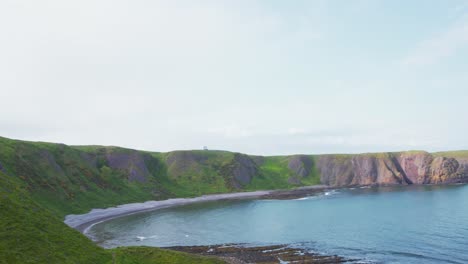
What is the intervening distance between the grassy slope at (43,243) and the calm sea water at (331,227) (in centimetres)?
3371

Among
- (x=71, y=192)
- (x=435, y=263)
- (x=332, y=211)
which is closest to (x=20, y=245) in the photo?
(x=435, y=263)

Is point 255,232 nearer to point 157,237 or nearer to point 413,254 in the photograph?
point 157,237

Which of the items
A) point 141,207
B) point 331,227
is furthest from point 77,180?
point 331,227

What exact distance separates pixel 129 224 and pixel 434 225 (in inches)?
3603

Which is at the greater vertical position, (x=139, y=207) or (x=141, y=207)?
(x=139, y=207)

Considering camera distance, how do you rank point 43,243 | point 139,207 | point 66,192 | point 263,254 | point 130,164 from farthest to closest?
point 130,164
point 139,207
point 66,192
point 263,254
point 43,243

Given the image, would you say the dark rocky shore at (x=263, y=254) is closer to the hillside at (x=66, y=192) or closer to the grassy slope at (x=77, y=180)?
the hillside at (x=66, y=192)

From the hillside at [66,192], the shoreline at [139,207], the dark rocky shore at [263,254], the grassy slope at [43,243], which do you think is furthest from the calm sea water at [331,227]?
the grassy slope at [43,243]

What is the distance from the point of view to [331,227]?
101m

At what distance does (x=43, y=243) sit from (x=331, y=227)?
79311mm

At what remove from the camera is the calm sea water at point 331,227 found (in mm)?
73625

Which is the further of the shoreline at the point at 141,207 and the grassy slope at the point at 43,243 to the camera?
the shoreline at the point at 141,207

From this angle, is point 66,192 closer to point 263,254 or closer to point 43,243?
point 263,254

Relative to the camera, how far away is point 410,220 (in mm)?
102625
